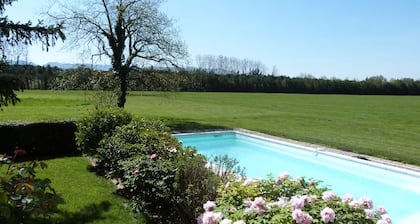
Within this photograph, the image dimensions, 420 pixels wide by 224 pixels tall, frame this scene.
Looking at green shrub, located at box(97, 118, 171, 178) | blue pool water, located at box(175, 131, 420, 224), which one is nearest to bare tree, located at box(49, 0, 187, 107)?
blue pool water, located at box(175, 131, 420, 224)

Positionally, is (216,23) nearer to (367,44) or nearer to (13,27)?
(13,27)

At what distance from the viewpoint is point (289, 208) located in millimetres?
2205

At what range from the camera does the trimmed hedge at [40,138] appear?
7.44 meters

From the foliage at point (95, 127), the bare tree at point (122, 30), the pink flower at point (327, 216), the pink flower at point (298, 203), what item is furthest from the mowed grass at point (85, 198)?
the bare tree at point (122, 30)

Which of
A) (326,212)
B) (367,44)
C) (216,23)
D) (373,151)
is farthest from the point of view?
(367,44)

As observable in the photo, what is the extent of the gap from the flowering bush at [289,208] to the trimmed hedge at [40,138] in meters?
6.45

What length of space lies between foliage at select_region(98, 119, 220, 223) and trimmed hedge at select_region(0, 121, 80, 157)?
10.8 ft

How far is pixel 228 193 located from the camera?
2.75 metres

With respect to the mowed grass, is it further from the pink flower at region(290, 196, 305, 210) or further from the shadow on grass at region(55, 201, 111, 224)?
the pink flower at region(290, 196, 305, 210)

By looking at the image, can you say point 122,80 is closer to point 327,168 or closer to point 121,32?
point 121,32

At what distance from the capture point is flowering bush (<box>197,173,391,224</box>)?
2092 millimetres

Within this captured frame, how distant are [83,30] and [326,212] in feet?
45.0

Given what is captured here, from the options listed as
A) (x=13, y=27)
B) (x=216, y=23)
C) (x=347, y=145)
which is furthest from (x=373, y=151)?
(x=216, y=23)

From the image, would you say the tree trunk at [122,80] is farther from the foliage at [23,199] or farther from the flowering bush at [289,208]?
the foliage at [23,199]
